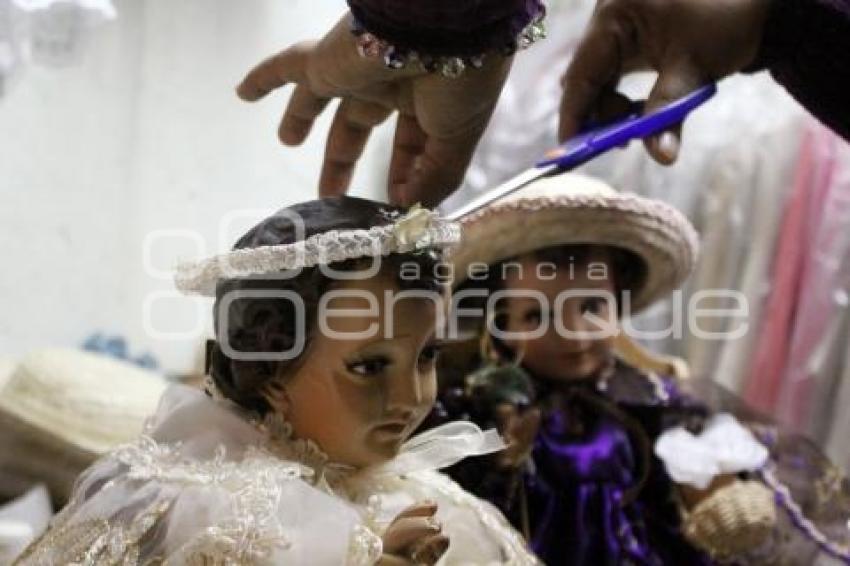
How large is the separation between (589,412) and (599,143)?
39 cm

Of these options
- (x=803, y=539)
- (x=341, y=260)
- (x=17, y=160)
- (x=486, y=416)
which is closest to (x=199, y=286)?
(x=341, y=260)

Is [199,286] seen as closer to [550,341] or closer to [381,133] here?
[381,133]

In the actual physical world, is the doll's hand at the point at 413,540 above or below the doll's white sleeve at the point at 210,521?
below

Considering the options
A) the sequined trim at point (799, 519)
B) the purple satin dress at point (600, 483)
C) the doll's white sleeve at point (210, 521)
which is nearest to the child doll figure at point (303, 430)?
the doll's white sleeve at point (210, 521)

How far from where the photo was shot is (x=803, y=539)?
2.85 feet

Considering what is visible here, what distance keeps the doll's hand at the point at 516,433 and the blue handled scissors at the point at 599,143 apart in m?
0.28

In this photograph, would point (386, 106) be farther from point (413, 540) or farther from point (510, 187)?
point (413, 540)

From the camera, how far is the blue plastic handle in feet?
2.04

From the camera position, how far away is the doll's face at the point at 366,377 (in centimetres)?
58

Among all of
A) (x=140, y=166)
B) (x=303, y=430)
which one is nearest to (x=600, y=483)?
(x=303, y=430)

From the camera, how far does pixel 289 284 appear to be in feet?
1.88

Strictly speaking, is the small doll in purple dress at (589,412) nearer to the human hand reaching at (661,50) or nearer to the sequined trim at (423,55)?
the human hand reaching at (661,50)

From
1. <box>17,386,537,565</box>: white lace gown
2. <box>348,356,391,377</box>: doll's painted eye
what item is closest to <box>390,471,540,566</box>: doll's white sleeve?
<box>17,386,537,565</box>: white lace gown

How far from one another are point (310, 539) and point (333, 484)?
9 cm
